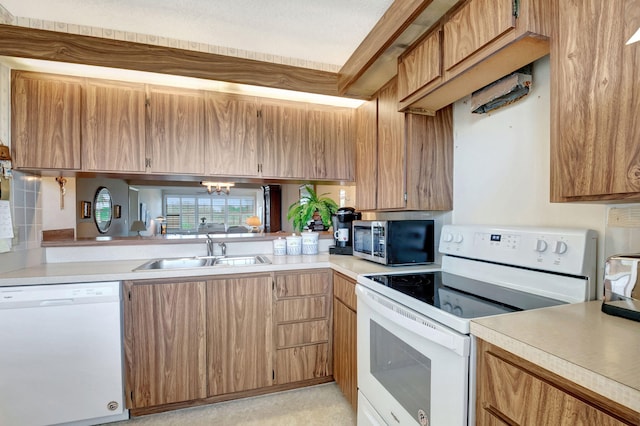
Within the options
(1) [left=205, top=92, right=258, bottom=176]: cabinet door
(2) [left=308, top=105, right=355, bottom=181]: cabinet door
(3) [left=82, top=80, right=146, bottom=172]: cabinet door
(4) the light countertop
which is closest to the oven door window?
(4) the light countertop

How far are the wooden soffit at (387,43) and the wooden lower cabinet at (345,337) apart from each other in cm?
137

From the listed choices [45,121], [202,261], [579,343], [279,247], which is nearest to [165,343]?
[202,261]

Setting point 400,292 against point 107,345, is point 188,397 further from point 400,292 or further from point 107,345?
point 400,292

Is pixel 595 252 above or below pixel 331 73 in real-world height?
below

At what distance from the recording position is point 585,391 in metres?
0.62

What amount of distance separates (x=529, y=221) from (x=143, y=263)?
2.39 meters

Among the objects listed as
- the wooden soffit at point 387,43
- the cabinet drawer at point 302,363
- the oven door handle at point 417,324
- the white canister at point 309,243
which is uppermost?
the wooden soffit at point 387,43

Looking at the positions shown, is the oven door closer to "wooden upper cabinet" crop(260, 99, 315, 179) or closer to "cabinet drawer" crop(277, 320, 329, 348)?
"cabinet drawer" crop(277, 320, 329, 348)

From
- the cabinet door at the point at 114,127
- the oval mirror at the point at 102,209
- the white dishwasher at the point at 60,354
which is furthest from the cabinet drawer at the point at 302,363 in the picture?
the oval mirror at the point at 102,209

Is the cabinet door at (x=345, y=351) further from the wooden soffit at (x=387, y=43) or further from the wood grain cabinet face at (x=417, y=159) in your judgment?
the wooden soffit at (x=387, y=43)

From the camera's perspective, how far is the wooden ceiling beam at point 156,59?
1.79m

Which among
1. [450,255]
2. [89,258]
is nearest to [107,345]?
[89,258]

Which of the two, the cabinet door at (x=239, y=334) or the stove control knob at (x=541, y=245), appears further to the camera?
the cabinet door at (x=239, y=334)

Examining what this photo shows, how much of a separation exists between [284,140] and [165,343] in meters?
1.68
